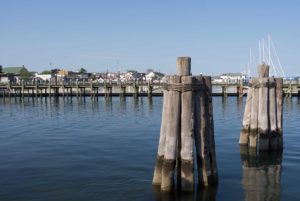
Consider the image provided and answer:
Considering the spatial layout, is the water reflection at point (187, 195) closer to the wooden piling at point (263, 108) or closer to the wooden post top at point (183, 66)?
the wooden post top at point (183, 66)

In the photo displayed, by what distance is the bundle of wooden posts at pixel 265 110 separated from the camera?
19.2 metres

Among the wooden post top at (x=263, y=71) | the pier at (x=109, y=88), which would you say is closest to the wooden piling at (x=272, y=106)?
the wooden post top at (x=263, y=71)

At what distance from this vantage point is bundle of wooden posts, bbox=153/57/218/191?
1252 cm

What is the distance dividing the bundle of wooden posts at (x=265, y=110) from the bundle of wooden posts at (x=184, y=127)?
6.89 m

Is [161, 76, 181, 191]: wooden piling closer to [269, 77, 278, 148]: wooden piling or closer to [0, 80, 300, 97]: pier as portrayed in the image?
[269, 77, 278, 148]: wooden piling

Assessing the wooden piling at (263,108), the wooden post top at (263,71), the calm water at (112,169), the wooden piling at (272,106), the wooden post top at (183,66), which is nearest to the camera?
the wooden post top at (183,66)

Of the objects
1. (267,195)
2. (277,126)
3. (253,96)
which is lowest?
(267,195)

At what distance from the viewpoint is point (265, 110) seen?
755 inches

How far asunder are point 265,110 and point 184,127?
7.97 m

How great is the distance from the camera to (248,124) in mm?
20016

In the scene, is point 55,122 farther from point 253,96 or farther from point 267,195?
point 267,195

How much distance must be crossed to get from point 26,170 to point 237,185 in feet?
28.9

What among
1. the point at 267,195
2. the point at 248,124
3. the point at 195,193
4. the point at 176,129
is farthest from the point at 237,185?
the point at 248,124

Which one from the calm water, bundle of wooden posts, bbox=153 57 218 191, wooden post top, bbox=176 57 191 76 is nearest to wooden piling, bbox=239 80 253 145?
the calm water
